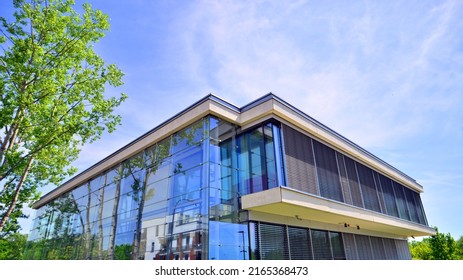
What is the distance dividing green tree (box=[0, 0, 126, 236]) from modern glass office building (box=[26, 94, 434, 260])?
11.4 feet

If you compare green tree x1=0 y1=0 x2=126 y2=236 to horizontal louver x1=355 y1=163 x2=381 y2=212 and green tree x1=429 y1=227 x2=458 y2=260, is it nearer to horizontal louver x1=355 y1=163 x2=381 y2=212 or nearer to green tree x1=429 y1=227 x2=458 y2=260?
horizontal louver x1=355 y1=163 x2=381 y2=212

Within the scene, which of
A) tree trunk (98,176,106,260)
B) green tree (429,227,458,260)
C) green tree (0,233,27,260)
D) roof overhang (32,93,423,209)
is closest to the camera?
roof overhang (32,93,423,209)

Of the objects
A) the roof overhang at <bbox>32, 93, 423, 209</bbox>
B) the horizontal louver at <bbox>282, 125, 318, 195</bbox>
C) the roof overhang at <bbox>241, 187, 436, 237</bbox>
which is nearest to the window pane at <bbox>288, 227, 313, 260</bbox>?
the roof overhang at <bbox>241, 187, 436, 237</bbox>

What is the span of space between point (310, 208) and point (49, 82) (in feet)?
39.6

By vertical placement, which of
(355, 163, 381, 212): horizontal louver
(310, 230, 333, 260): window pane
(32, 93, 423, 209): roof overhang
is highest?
(32, 93, 423, 209): roof overhang

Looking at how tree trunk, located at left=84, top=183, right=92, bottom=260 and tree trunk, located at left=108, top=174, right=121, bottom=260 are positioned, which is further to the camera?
tree trunk, located at left=84, top=183, right=92, bottom=260

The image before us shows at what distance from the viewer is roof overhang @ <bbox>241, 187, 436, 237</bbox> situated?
1060 cm

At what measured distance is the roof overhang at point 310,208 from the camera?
10.6 meters

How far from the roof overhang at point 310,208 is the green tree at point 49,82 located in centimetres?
868

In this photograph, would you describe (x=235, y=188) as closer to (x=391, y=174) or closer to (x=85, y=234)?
(x=85, y=234)

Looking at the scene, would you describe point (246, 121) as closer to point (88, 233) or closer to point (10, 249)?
point (88, 233)

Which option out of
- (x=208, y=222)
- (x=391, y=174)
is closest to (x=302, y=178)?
(x=208, y=222)

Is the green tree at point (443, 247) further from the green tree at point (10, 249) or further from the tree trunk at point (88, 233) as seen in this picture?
the green tree at point (10, 249)

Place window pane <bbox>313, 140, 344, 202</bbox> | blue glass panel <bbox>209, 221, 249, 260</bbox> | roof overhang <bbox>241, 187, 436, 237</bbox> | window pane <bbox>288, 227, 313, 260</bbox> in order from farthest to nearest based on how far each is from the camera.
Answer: window pane <bbox>313, 140, 344, 202</bbox> → window pane <bbox>288, 227, 313, 260</bbox> → roof overhang <bbox>241, 187, 436, 237</bbox> → blue glass panel <bbox>209, 221, 249, 260</bbox>
